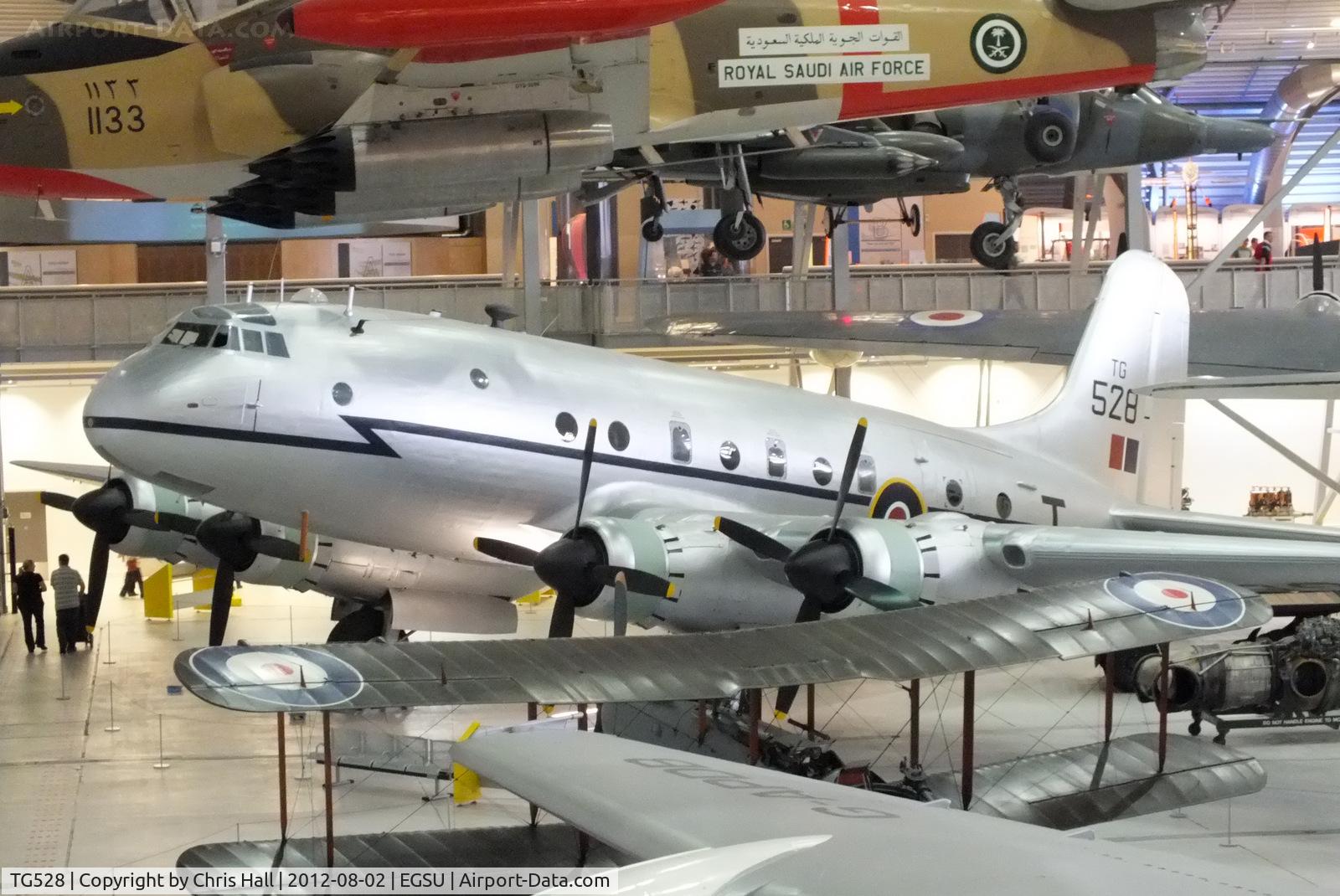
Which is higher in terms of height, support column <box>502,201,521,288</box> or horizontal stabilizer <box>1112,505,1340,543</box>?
support column <box>502,201,521,288</box>

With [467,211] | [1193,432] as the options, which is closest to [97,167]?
[467,211]

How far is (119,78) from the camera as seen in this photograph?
10.4 m

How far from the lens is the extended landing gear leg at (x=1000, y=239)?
83.1 ft

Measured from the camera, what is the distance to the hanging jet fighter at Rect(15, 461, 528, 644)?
1689cm

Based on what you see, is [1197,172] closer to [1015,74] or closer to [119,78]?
[1015,74]

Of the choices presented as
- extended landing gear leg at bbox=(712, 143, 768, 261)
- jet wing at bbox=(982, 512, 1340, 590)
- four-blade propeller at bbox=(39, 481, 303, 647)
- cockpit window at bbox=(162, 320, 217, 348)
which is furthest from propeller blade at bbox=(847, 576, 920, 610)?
extended landing gear leg at bbox=(712, 143, 768, 261)

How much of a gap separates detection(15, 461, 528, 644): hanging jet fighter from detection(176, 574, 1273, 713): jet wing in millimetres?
5972

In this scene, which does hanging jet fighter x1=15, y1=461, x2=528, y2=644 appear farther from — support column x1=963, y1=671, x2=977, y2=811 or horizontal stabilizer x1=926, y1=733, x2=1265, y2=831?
support column x1=963, y1=671, x2=977, y2=811

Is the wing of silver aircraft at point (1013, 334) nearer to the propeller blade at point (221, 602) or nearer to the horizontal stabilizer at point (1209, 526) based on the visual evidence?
the horizontal stabilizer at point (1209, 526)

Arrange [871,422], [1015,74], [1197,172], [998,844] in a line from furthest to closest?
[1197,172] < [871,422] < [1015,74] < [998,844]

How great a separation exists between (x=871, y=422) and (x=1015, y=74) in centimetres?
652

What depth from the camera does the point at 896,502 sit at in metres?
16.9

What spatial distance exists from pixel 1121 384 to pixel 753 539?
730cm

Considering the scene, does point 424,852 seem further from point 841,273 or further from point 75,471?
point 841,273
